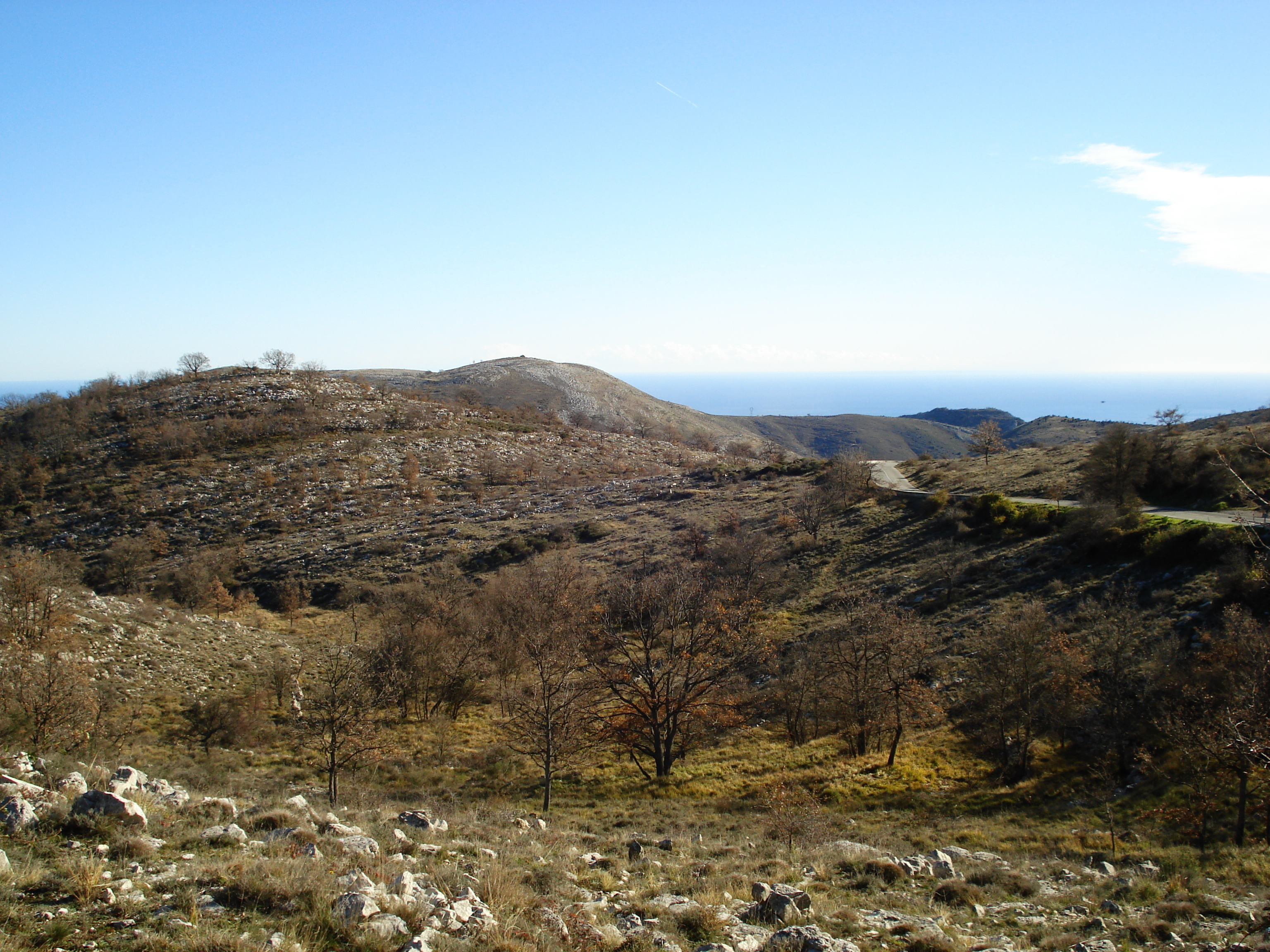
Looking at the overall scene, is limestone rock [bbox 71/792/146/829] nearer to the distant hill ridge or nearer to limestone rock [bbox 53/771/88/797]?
limestone rock [bbox 53/771/88/797]

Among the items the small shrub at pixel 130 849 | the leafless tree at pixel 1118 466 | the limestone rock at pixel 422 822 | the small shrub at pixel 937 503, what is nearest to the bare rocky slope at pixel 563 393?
the small shrub at pixel 937 503

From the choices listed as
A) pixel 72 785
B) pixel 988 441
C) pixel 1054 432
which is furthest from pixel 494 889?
pixel 1054 432

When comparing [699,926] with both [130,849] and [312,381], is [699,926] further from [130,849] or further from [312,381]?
[312,381]

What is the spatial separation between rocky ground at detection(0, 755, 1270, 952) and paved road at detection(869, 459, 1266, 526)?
6664mm

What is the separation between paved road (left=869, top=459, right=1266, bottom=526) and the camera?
1187 inches

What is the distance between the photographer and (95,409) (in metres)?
78.0

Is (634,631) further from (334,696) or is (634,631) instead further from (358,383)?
(358,383)

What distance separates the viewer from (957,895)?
414 inches

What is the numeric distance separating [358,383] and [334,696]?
92058 mm

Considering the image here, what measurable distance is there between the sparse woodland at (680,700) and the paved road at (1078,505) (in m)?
1.68

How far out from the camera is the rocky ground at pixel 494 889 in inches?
246

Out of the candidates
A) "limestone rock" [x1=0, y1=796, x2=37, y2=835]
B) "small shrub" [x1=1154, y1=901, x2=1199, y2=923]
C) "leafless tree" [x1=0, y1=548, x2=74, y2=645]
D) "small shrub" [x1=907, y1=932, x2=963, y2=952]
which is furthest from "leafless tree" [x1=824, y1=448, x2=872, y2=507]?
"limestone rock" [x1=0, y1=796, x2=37, y2=835]

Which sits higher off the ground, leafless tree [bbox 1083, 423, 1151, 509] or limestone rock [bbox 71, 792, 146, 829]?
leafless tree [bbox 1083, 423, 1151, 509]

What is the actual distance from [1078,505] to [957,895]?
127 feet
